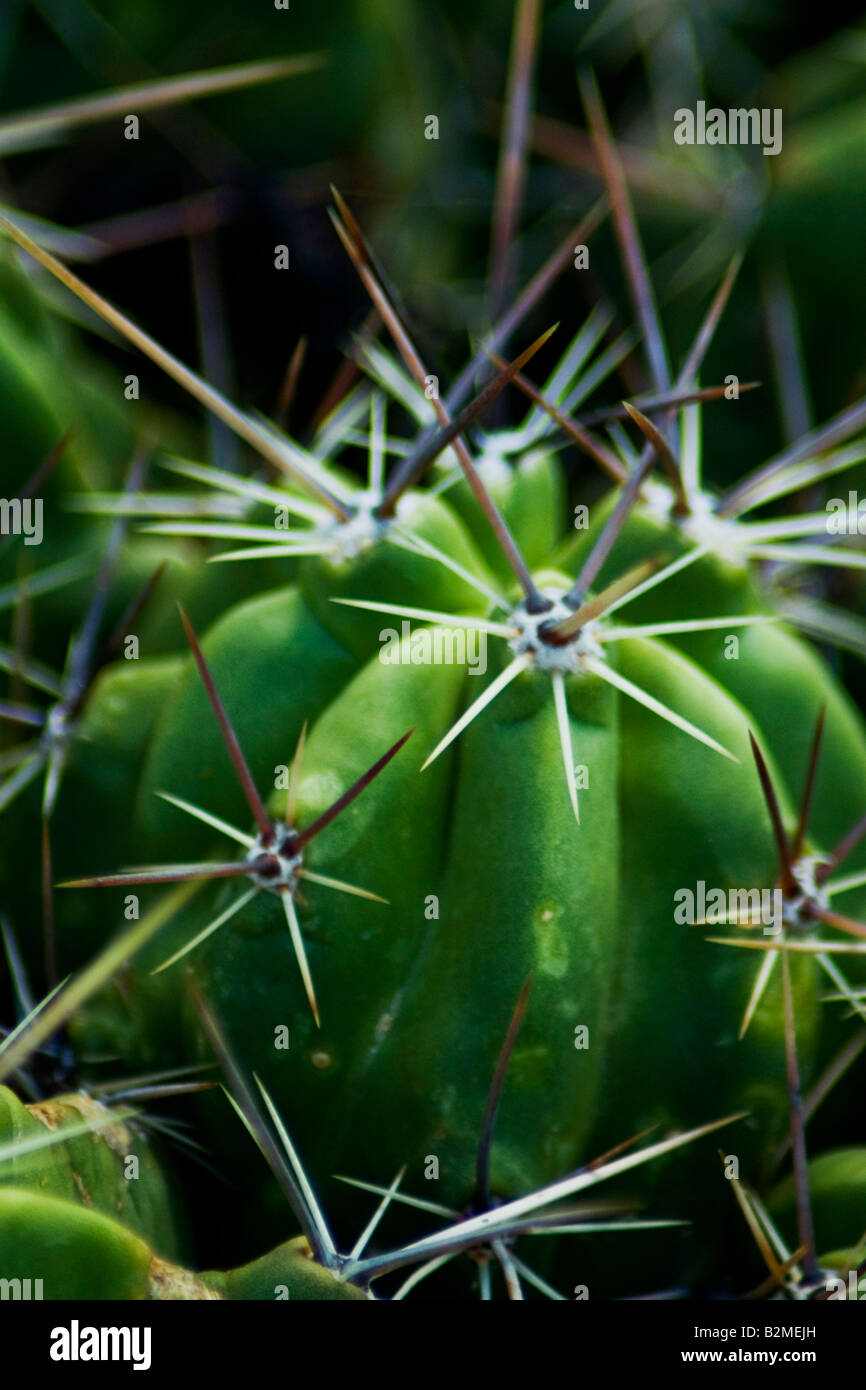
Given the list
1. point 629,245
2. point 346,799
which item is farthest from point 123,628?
point 629,245

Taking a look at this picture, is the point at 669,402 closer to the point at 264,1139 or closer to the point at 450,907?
the point at 450,907

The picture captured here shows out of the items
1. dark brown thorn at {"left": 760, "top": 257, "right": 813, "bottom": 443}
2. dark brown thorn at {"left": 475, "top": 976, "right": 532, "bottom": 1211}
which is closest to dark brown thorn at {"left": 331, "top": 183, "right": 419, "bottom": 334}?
dark brown thorn at {"left": 475, "top": 976, "right": 532, "bottom": 1211}

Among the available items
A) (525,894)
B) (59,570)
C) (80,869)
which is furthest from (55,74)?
(525,894)

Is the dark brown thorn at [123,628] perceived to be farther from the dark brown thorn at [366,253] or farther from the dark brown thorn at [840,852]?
the dark brown thorn at [840,852]

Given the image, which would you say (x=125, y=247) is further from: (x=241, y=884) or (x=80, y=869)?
(x=241, y=884)

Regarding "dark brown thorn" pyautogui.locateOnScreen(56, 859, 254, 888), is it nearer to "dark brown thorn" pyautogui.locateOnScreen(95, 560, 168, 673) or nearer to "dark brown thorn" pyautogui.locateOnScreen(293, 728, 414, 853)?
"dark brown thorn" pyautogui.locateOnScreen(293, 728, 414, 853)
